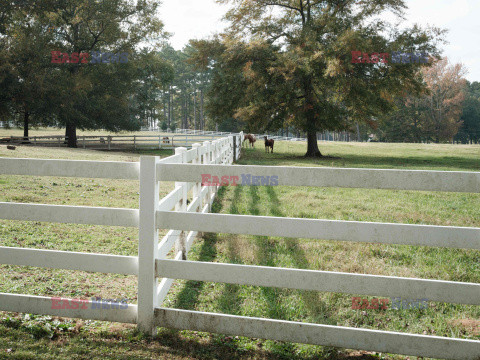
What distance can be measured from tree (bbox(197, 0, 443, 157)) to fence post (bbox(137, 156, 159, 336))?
2012 centimetres

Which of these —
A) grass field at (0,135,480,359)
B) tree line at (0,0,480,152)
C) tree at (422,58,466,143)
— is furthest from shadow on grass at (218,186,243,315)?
tree at (422,58,466,143)

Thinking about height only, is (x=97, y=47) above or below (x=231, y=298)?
above

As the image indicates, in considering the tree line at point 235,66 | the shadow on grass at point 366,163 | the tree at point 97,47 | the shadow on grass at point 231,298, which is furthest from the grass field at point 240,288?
the tree at point 97,47

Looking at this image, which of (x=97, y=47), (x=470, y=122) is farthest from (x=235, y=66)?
(x=470, y=122)

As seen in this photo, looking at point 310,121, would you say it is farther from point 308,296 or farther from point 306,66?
point 308,296

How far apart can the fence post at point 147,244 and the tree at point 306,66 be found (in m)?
20.1

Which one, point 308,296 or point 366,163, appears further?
point 366,163

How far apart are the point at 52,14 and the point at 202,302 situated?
3135cm

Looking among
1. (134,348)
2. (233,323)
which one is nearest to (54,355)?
(134,348)

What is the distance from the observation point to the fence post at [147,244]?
3238mm

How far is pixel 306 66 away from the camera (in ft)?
72.2

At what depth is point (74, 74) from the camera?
31.8 metres

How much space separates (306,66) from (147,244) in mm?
20228

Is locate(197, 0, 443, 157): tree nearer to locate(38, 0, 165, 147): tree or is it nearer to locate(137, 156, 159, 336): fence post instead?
locate(38, 0, 165, 147): tree
